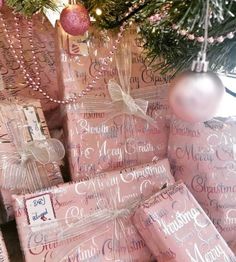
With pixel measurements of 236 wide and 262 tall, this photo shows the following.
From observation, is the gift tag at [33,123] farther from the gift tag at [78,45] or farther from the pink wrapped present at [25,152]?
the gift tag at [78,45]

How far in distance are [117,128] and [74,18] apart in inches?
7.9

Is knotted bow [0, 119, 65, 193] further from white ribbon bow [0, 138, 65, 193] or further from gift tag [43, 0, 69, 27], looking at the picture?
gift tag [43, 0, 69, 27]

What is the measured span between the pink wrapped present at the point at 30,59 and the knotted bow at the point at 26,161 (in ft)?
0.28

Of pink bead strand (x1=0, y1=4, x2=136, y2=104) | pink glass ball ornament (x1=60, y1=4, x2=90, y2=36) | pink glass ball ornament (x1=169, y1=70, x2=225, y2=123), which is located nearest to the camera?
pink glass ball ornament (x1=169, y1=70, x2=225, y2=123)

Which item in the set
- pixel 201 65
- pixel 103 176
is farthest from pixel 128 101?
pixel 201 65

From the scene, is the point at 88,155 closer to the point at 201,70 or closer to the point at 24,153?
the point at 24,153

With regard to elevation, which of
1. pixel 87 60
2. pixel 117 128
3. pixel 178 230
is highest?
pixel 87 60

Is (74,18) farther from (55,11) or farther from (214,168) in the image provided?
(214,168)

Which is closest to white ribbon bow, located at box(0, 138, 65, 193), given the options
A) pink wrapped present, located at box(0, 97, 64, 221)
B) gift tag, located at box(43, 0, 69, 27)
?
pink wrapped present, located at box(0, 97, 64, 221)

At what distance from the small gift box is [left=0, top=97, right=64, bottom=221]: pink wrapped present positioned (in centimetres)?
3

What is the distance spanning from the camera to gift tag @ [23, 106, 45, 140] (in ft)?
2.18

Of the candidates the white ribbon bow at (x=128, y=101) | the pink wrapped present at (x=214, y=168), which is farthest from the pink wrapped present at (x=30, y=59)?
the pink wrapped present at (x=214, y=168)

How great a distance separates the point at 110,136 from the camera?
2.27 ft

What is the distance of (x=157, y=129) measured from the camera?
72 centimetres
